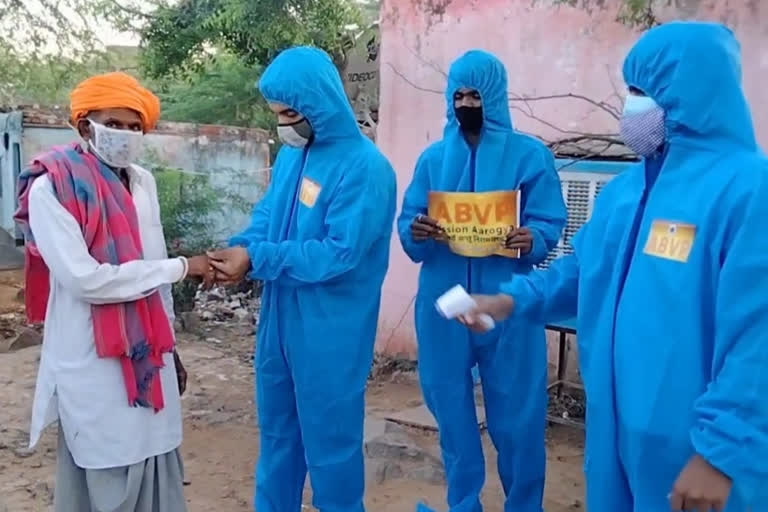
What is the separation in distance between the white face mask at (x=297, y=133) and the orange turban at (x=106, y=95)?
541 millimetres

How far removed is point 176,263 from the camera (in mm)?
2781

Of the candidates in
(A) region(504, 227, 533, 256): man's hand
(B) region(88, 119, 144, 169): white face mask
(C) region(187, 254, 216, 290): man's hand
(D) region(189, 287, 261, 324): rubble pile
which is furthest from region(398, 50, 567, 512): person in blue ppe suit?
(D) region(189, 287, 261, 324): rubble pile

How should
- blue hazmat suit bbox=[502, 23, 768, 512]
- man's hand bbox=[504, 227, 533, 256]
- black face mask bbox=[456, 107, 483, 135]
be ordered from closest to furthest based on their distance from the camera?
blue hazmat suit bbox=[502, 23, 768, 512], man's hand bbox=[504, 227, 533, 256], black face mask bbox=[456, 107, 483, 135]

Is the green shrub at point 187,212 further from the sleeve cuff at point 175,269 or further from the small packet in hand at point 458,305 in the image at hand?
the small packet in hand at point 458,305

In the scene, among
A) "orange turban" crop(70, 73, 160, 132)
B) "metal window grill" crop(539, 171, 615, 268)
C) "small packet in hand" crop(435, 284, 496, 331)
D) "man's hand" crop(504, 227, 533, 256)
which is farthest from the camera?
"metal window grill" crop(539, 171, 615, 268)

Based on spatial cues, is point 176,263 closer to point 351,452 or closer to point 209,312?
point 351,452

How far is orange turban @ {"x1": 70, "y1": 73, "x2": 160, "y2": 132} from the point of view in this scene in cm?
270

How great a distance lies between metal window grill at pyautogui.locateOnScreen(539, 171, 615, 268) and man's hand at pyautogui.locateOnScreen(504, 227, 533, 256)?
101 centimetres

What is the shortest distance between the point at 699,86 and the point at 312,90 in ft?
4.92

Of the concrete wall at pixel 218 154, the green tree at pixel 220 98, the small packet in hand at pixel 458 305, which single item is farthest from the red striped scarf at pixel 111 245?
the green tree at pixel 220 98

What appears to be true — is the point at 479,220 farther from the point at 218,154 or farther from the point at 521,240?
the point at 218,154

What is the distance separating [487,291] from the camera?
342cm

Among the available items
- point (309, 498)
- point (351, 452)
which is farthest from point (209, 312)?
point (351, 452)

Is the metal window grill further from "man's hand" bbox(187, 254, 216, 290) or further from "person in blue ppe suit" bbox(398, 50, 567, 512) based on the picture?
"man's hand" bbox(187, 254, 216, 290)
